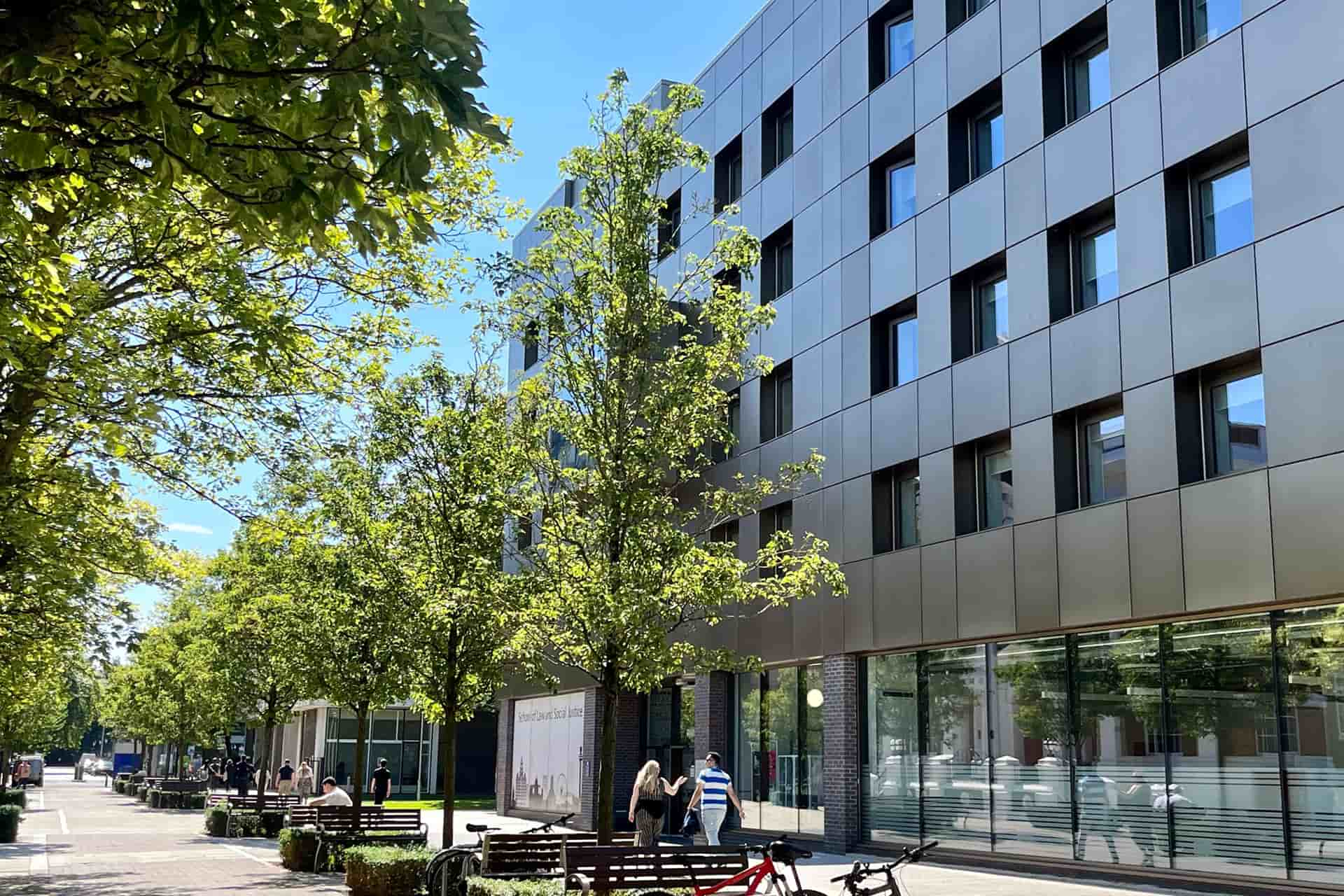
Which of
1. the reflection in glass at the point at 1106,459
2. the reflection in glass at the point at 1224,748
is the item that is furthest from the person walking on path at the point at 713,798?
the reflection in glass at the point at 1106,459

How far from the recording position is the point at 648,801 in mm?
20859

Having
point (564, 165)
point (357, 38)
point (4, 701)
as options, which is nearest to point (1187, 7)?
point (564, 165)

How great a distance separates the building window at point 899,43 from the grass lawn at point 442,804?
97.3 ft

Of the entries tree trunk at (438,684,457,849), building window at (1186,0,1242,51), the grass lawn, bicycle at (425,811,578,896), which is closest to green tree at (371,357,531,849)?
tree trunk at (438,684,457,849)

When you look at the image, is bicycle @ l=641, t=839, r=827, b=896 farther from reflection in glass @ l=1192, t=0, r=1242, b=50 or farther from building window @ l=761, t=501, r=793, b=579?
building window @ l=761, t=501, r=793, b=579

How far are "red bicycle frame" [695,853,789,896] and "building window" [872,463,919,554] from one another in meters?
11.9

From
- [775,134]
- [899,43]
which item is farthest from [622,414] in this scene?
[775,134]

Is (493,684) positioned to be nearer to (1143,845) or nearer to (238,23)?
(1143,845)

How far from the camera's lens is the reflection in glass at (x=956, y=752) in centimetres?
1998

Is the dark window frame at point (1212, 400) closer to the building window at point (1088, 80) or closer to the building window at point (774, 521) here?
the building window at point (1088, 80)

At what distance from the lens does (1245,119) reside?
1617 cm

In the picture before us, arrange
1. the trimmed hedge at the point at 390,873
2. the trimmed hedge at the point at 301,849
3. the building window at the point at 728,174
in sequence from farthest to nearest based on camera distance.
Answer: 1. the building window at the point at 728,174
2. the trimmed hedge at the point at 301,849
3. the trimmed hedge at the point at 390,873

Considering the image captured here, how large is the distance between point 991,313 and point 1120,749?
7.42m

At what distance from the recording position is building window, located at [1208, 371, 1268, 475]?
51.3 ft
